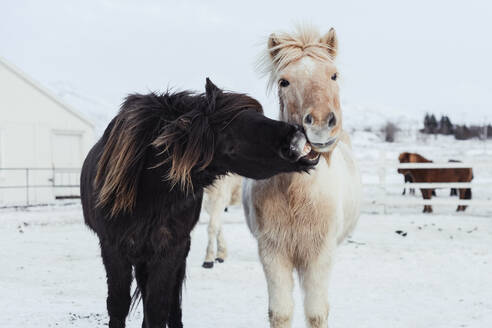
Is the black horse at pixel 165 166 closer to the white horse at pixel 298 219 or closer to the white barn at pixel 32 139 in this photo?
the white horse at pixel 298 219

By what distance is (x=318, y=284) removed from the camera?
3.27 m

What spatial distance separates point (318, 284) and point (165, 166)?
1.30 metres

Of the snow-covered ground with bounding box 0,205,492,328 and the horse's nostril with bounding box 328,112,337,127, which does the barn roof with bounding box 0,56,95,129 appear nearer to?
the snow-covered ground with bounding box 0,205,492,328

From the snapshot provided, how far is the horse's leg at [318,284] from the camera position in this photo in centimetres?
327

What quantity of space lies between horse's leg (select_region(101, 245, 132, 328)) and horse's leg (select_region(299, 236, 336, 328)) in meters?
1.16

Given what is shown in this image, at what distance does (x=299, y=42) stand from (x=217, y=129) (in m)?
0.99

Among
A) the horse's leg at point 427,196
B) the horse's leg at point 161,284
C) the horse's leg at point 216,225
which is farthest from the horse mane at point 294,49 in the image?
the horse's leg at point 427,196

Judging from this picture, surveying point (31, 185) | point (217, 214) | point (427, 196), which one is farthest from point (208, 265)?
point (31, 185)

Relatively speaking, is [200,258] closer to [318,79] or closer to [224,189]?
[224,189]

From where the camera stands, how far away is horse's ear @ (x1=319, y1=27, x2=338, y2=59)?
3334 mm

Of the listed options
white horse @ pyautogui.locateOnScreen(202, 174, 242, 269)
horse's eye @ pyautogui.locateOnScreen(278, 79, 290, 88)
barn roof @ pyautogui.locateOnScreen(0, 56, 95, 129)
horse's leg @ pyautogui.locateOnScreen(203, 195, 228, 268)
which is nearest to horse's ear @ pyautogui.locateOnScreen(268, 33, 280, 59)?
horse's eye @ pyautogui.locateOnScreen(278, 79, 290, 88)

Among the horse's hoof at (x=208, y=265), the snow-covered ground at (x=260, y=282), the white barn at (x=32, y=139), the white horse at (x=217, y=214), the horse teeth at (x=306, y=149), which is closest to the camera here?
the horse teeth at (x=306, y=149)

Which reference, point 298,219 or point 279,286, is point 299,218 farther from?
point 279,286

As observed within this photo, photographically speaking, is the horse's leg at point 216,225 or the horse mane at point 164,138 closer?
the horse mane at point 164,138
